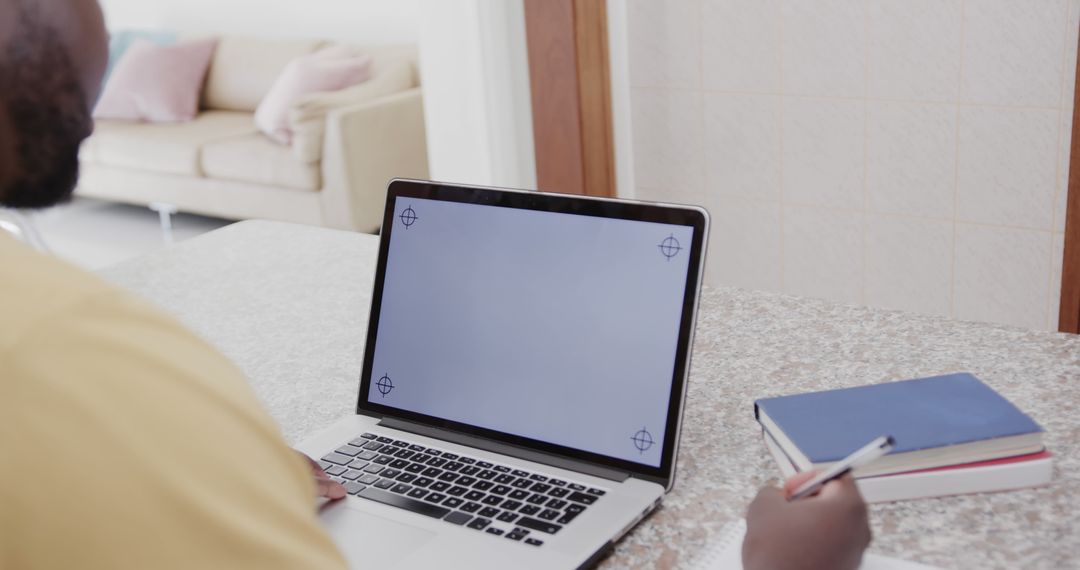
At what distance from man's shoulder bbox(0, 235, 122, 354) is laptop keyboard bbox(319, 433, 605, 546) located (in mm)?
465

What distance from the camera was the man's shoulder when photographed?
473 millimetres

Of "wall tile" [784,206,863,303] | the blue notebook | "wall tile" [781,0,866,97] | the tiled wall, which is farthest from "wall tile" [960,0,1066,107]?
the blue notebook

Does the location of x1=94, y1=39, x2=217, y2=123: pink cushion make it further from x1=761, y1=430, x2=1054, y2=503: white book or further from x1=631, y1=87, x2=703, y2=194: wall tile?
x1=761, y1=430, x2=1054, y2=503: white book

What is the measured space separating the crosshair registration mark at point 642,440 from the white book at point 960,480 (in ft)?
0.57

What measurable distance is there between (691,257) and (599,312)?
100 millimetres

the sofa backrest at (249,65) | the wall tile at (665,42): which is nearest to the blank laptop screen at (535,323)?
the wall tile at (665,42)

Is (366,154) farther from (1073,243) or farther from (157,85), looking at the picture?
(1073,243)

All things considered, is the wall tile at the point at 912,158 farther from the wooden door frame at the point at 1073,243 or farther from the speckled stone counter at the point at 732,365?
the speckled stone counter at the point at 732,365

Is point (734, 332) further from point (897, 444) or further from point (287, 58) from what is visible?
point (287, 58)

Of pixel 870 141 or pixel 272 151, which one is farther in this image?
pixel 272 151

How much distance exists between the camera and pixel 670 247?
0.96 m

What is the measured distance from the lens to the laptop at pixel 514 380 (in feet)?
2.99

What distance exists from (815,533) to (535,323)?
0.35 metres

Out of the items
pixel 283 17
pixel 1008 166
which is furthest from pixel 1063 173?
pixel 283 17
